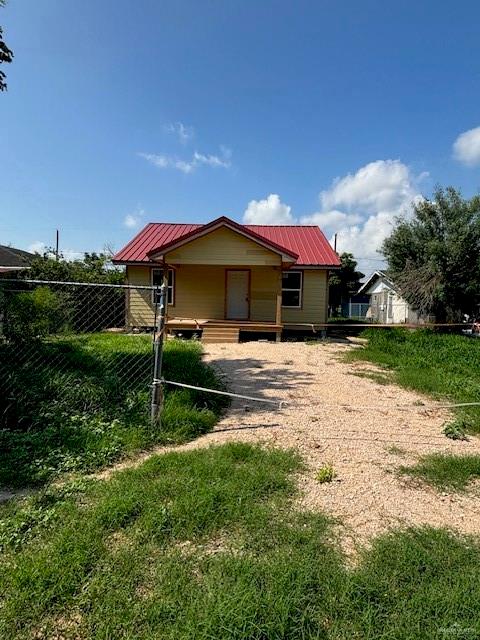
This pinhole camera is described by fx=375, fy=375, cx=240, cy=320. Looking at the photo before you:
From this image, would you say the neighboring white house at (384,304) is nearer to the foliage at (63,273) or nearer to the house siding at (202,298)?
the house siding at (202,298)

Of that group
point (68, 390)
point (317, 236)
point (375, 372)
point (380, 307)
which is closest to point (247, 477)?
point (68, 390)

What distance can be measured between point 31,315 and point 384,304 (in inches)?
1008

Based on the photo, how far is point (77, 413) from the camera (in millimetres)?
4359

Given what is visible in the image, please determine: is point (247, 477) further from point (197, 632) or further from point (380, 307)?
point (380, 307)

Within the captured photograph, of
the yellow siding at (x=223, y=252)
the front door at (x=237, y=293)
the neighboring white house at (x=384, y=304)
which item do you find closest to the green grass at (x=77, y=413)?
the yellow siding at (x=223, y=252)

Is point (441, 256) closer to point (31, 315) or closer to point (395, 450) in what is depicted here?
point (395, 450)

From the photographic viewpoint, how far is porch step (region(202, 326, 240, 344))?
12.6 m

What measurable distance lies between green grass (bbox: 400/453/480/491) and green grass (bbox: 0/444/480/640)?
86 centimetres

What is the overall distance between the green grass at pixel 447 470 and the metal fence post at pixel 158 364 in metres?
2.48

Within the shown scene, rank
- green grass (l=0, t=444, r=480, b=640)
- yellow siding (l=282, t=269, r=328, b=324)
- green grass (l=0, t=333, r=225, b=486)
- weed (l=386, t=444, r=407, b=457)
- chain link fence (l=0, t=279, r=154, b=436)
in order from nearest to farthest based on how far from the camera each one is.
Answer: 1. green grass (l=0, t=444, r=480, b=640)
2. green grass (l=0, t=333, r=225, b=486)
3. weed (l=386, t=444, r=407, b=457)
4. chain link fence (l=0, t=279, r=154, b=436)
5. yellow siding (l=282, t=269, r=328, b=324)

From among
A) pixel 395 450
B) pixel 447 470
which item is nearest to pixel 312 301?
pixel 395 450

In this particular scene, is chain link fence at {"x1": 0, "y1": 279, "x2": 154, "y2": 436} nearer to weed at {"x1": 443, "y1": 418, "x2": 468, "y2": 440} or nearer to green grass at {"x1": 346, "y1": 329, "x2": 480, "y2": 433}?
weed at {"x1": 443, "y1": 418, "x2": 468, "y2": 440}

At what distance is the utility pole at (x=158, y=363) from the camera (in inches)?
152

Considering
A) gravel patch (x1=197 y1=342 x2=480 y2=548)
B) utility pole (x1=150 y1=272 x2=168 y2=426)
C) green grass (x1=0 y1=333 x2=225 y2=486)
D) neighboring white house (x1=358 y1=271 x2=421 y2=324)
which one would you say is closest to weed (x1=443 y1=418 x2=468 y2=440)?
gravel patch (x1=197 y1=342 x2=480 y2=548)
